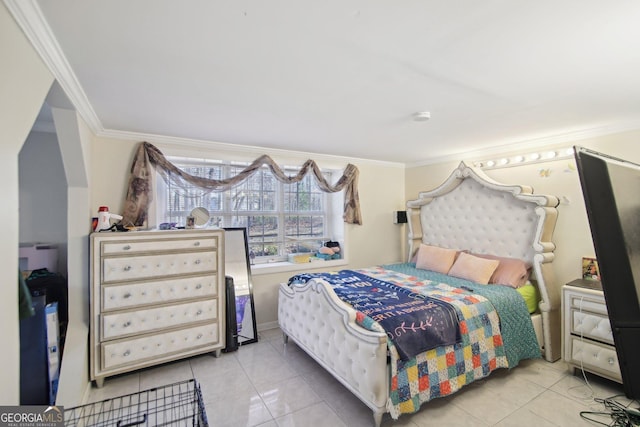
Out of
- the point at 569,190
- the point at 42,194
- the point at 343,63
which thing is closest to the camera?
the point at 343,63

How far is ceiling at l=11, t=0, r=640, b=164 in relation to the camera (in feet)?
4.04

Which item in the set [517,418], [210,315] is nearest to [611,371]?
[517,418]

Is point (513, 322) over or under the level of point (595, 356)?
over

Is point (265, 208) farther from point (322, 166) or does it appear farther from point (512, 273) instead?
point (512, 273)

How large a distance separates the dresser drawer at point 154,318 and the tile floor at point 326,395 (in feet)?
1.39

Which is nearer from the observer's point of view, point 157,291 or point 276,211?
point 157,291

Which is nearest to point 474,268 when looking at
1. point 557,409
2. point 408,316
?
point 557,409

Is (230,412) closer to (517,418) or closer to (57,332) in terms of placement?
(57,332)

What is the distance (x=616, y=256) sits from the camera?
0.74 meters

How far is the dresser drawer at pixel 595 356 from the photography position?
231 cm

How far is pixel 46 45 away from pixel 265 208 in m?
2.69

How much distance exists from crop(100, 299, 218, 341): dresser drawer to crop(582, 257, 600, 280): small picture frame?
3.63m

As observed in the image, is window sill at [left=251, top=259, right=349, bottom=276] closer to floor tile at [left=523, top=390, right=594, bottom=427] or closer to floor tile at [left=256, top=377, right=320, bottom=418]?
floor tile at [left=256, top=377, right=320, bottom=418]

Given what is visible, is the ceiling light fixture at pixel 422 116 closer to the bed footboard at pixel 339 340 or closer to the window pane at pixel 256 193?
the bed footboard at pixel 339 340
